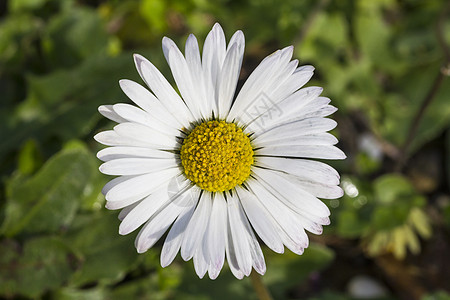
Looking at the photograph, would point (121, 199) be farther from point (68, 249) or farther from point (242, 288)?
point (242, 288)

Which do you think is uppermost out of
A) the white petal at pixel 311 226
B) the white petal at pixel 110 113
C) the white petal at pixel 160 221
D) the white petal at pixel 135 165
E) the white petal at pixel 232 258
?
the white petal at pixel 110 113

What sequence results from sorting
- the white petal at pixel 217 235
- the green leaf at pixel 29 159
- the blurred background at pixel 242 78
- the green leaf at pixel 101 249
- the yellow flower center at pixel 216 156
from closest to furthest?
1. the white petal at pixel 217 235
2. the yellow flower center at pixel 216 156
3. the green leaf at pixel 101 249
4. the blurred background at pixel 242 78
5. the green leaf at pixel 29 159

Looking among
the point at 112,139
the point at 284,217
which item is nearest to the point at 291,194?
the point at 284,217

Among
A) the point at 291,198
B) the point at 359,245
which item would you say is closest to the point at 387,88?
the point at 359,245

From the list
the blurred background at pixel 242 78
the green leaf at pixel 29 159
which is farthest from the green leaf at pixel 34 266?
the green leaf at pixel 29 159

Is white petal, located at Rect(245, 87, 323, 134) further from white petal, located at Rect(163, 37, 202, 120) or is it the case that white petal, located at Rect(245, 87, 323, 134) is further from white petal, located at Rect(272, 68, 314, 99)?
white petal, located at Rect(163, 37, 202, 120)

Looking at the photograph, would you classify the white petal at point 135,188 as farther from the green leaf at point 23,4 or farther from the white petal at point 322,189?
the green leaf at point 23,4
